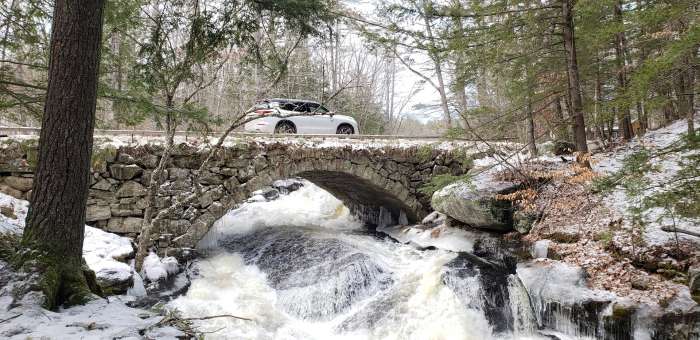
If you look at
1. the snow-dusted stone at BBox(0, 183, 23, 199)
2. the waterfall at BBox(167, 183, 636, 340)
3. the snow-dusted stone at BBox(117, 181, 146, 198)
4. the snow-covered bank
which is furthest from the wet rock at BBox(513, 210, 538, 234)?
the snow-dusted stone at BBox(0, 183, 23, 199)

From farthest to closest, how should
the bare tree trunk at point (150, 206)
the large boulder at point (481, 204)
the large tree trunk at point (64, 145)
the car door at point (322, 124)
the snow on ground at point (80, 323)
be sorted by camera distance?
the car door at point (322, 124), the large boulder at point (481, 204), the bare tree trunk at point (150, 206), the large tree trunk at point (64, 145), the snow on ground at point (80, 323)

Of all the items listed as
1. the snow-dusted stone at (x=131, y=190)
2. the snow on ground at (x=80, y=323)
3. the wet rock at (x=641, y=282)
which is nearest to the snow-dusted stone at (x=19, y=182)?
the snow-dusted stone at (x=131, y=190)

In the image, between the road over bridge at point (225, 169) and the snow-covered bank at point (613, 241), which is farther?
the road over bridge at point (225, 169)

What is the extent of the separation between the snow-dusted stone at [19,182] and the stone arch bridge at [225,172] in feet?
0.04

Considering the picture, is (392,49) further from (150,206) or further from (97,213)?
(97,213)

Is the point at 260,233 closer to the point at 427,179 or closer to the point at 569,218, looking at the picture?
the point at 427,179

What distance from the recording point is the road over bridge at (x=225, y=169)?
7.43 metres

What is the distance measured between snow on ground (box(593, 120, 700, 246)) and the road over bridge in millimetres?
2198

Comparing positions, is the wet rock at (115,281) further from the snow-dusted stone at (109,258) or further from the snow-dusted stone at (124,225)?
the snow-dusted stone at (124,225)

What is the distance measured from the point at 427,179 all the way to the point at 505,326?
4.95 m

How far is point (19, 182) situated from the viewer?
22.8 ft

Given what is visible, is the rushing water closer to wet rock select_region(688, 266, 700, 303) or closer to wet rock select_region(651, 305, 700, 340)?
wet rock select_region(651, 305, 700, 340)

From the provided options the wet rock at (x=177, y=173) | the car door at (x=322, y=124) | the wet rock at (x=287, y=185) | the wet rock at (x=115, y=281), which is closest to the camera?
the wet rock at (x=115, y=281)

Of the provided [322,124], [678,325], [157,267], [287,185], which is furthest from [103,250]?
[287,185]
